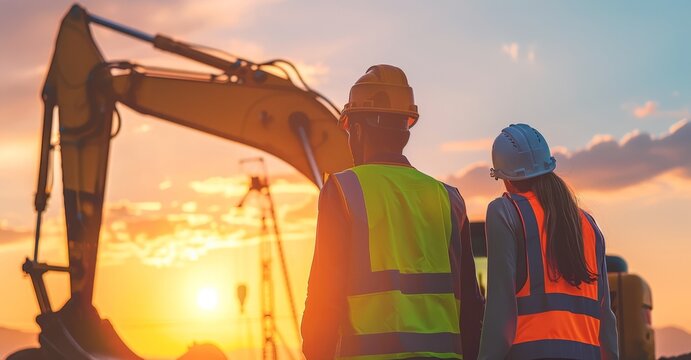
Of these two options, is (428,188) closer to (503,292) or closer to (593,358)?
(503,292)

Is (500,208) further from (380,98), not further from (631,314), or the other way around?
(631,314)

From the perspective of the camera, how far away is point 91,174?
1508cm

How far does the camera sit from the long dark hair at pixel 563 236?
499cm

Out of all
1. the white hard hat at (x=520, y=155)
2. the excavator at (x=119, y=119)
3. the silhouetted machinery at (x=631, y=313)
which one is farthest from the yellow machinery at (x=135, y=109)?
the white hard hat at (x=520, y=155)

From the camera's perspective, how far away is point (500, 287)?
4863mm

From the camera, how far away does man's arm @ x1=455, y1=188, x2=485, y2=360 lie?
16.5 ft

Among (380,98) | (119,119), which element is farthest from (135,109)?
(380,98)

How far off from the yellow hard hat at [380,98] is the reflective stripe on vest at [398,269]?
0.32 meters

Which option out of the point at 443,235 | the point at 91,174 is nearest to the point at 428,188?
the point at 443,235

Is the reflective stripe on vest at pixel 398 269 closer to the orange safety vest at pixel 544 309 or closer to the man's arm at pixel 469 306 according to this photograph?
the man's arm at pixel 469 306

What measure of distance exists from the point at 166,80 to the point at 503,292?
1138 cm

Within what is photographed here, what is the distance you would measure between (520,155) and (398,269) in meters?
0.94

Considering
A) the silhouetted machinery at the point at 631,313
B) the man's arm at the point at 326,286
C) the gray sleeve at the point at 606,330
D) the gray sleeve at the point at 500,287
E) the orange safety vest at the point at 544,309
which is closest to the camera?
the man's arm at the point at 326,286

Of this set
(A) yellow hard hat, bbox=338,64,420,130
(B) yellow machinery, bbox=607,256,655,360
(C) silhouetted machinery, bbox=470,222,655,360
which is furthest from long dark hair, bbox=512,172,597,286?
(B) yellow machinery, bbox=607,256,655,360
